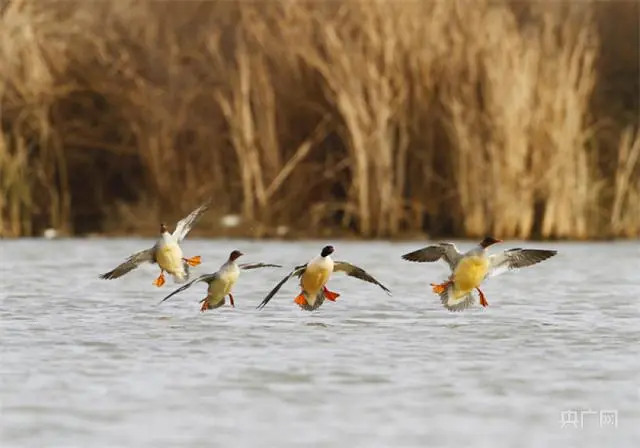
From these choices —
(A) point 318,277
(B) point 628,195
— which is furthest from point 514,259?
(B) point 628,195

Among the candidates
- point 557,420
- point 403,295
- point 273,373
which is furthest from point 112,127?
point 557,420

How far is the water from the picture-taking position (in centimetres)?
600

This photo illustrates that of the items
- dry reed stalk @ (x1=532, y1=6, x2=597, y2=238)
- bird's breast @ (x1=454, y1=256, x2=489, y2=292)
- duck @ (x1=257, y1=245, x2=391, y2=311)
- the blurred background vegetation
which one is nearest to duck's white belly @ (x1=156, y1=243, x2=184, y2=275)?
duck @ (x1=257, y1=245, x2=391, y2=311)

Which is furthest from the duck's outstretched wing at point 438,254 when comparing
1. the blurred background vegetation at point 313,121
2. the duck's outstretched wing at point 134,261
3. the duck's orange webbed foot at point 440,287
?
the blurred background vegetation at point 313,121

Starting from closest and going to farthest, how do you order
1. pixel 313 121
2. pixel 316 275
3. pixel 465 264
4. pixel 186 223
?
pixel 316 275
pixel 465 264
pixel 186 223
pixel 313 121

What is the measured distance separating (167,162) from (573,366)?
9.16 meters

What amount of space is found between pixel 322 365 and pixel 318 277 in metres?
1.97

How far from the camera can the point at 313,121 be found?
1616cm

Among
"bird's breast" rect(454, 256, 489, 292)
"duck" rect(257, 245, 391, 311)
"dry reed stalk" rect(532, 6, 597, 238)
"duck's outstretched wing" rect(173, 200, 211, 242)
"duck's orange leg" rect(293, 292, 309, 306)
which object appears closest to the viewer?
"duck" rect(257, 245, 391, 311)

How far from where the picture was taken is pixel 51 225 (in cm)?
1658

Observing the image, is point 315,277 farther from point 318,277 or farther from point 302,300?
point 302,300

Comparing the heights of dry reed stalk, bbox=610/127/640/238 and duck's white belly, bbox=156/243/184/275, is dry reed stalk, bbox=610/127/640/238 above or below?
above

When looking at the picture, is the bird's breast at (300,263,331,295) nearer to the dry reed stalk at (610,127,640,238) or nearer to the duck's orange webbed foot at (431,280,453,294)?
the duck's orange webbed foot at (431,280,453,294)

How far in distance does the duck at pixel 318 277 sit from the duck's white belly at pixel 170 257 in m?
0.75
